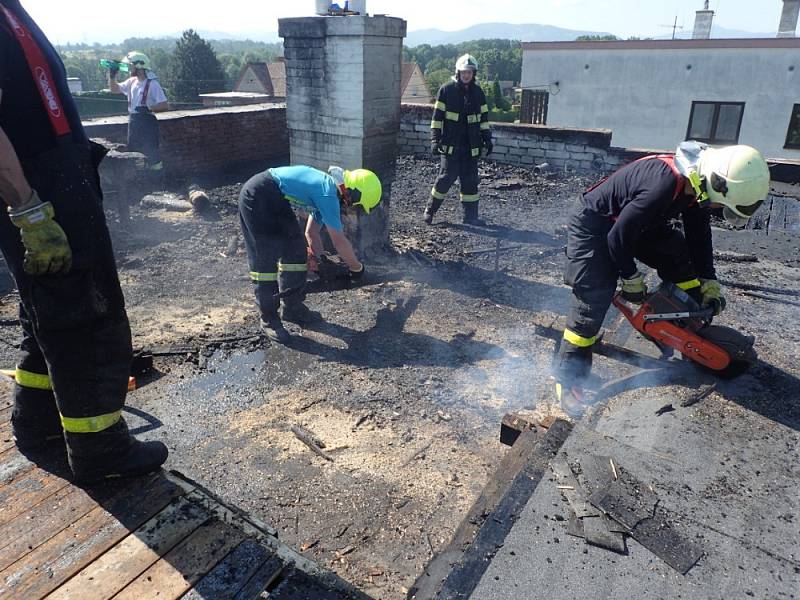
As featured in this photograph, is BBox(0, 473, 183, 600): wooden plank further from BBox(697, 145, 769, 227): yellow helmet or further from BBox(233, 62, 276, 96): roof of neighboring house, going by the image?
BBox(233, 62, 276, 96): roof of neighboring house

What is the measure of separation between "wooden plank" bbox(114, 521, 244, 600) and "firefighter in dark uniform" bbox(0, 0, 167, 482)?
0.47 meters

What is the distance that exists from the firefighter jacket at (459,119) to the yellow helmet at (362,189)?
130 inches

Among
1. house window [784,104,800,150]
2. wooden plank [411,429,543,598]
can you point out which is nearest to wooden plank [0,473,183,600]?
wooden plank [411,429,543,598]

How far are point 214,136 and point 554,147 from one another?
20.1 feet

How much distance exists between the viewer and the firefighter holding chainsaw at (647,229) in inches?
119

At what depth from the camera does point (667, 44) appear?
1941 cm

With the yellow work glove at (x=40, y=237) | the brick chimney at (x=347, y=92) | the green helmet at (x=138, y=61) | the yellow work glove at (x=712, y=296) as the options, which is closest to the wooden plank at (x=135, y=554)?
the yellow work glove at (x=40, y=237)

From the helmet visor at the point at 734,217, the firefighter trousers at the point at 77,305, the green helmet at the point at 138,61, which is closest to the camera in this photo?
the firefighter trousers at the point at 77,305

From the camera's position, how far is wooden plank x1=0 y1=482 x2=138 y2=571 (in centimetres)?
205

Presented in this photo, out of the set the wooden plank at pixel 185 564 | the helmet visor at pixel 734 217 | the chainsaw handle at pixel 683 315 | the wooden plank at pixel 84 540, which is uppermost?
the helmet visor at pixel 734 217

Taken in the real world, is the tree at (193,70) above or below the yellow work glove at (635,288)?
above

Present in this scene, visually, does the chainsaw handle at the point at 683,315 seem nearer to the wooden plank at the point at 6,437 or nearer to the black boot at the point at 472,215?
the wooden plank at the point at 6,437

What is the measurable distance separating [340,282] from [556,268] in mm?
2434

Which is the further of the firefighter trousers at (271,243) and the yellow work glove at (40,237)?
the firefighter trousers at (271,243)
